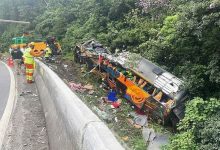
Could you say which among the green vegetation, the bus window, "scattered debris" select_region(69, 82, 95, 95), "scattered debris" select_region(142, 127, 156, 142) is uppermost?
the green vegetation

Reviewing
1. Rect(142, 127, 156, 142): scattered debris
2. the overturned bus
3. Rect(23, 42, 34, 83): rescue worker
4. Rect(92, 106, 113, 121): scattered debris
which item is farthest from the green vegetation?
Rect(23, 42, 34, 83): rescue worker

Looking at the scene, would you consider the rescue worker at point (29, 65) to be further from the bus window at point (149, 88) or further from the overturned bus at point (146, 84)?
the bus window at point (149, 88)

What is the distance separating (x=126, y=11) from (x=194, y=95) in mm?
10590

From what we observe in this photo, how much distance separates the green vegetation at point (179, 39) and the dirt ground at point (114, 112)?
978mm

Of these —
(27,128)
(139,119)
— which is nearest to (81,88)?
(139,119)

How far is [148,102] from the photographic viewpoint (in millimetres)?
11250

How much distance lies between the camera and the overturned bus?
10.6 m

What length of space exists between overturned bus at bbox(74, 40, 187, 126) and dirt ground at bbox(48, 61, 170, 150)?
1.31 feet

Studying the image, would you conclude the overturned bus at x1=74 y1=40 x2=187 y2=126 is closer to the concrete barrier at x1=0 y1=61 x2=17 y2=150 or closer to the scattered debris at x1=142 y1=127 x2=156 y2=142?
the scattered debris at x1=142 y1=127 x2=156 y2=142

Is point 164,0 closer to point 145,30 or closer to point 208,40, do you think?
point 145,30

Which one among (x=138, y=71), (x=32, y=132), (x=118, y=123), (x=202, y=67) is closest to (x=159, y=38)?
(x=138, y=71)

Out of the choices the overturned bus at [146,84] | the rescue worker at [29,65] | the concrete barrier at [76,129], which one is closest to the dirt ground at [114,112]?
the overturned bus at [146,84]

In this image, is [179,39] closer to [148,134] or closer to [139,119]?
[139,119]

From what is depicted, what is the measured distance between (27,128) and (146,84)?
15.8 feet
